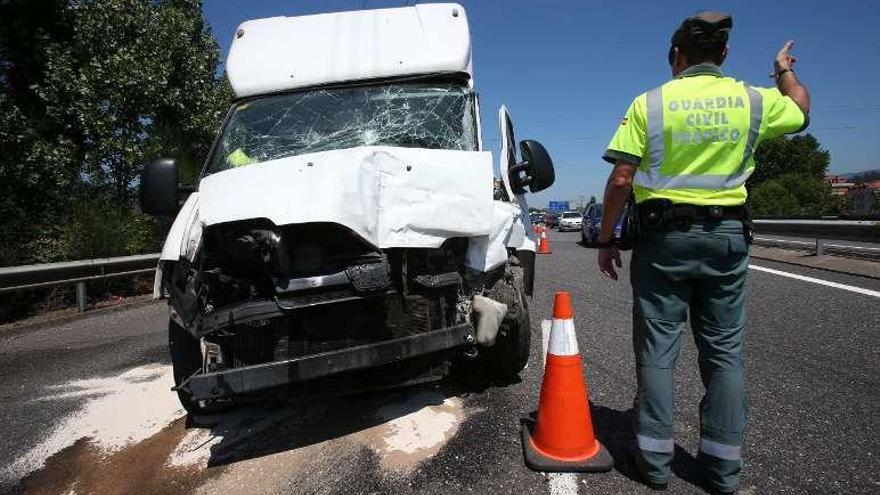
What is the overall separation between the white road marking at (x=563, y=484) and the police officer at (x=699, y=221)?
13.4 inches

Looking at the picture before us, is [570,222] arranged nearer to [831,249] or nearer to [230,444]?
[831,249]

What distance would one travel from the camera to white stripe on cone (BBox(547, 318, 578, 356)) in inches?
111

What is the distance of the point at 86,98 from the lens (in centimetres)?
1279

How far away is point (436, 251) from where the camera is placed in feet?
9.80

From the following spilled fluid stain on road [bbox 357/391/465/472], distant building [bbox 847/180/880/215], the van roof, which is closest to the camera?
spilled fluid stain on road [bbox 357/391/465/472]

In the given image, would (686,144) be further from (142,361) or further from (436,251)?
(142,361)

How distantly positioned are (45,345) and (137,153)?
26.8 feet

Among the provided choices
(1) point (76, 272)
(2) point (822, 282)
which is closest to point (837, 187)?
(2) point (822, 282)

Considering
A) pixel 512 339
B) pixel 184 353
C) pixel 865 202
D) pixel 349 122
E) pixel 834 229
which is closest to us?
pixel 184 353

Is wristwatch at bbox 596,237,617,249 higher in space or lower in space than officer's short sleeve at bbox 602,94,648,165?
lower

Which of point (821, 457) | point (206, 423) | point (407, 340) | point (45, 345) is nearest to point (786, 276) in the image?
point (821, 457)

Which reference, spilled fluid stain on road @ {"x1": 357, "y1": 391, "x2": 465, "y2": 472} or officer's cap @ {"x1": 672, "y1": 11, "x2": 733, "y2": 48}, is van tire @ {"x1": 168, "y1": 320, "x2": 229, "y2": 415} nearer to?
spilled fluid stain on road @ {"x1": 357, "y1": 391, "x2": 465, "y2": 472}

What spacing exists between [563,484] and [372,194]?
1.73m

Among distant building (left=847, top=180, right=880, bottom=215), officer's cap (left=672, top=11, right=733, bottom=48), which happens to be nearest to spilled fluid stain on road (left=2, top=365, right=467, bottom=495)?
officer's cap (left=672, top=11, right=733, bottom=48)
